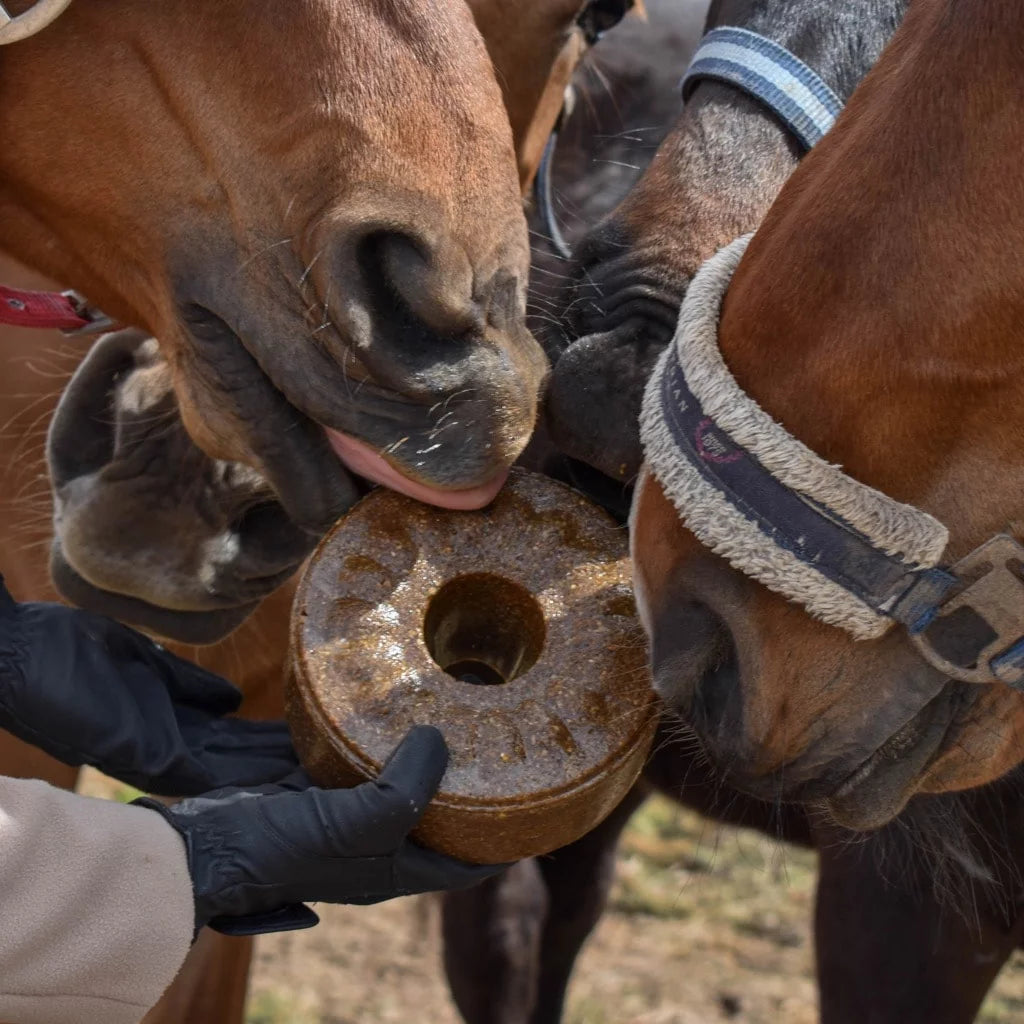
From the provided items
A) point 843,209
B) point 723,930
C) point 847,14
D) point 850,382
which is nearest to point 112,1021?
point 850,382

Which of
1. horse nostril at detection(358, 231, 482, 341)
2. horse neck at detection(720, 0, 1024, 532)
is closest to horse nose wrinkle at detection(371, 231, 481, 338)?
horse nostril at detection(358, 231, 482, 341)

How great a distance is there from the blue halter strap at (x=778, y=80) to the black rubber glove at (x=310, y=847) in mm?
942

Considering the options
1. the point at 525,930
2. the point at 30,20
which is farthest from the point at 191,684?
the point at 525,930

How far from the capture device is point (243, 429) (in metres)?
1.65

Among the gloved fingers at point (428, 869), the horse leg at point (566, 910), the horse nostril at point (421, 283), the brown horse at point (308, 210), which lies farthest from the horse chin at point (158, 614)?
the horse leg at point (566, 910)

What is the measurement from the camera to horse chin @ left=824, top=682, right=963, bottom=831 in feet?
4.60

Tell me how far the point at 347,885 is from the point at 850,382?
0.82m

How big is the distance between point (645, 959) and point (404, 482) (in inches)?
106

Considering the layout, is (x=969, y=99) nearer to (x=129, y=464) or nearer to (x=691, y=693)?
(x=691, y=693)

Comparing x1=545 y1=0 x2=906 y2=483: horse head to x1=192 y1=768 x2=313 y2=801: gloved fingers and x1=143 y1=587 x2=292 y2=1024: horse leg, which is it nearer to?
x1=192 y1=768 x2=313 y2=801: gloved fingers

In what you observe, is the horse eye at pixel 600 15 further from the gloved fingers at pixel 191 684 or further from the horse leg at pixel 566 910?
the horse leg at pixel 566 910

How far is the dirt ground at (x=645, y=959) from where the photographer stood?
12.2 feet

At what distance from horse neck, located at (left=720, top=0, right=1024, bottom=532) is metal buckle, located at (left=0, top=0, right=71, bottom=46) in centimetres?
82

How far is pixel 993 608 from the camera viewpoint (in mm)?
1290
